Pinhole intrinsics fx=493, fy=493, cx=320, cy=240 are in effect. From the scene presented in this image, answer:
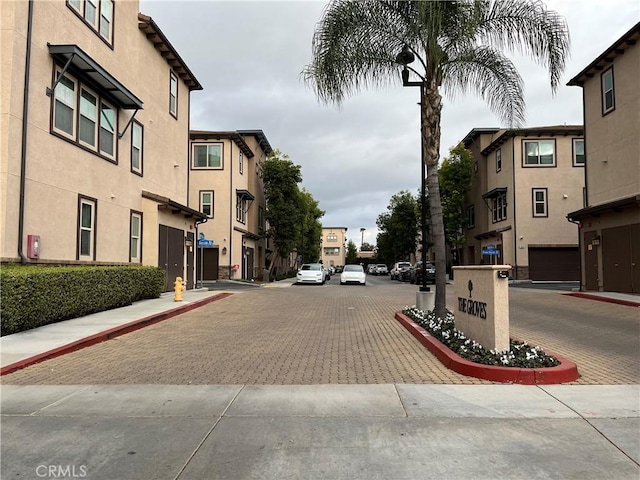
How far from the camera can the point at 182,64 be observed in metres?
21.3

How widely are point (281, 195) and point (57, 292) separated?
1169 inches

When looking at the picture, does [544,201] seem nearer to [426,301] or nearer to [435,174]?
[426,301]

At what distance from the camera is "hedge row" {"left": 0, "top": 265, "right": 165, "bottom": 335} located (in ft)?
29.5

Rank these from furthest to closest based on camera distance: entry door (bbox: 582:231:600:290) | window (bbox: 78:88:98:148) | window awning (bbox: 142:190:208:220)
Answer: entry door (bbox: 582:231:600:290) < window awning (bbox: 142:190:208:220) < window (bbox: 78:88:98:148)

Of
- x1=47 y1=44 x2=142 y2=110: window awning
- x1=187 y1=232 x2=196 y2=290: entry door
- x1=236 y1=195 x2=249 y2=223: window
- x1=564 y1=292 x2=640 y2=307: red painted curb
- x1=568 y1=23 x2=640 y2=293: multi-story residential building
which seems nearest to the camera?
x1=47 y1=44 x2=142 y2=110: window awning

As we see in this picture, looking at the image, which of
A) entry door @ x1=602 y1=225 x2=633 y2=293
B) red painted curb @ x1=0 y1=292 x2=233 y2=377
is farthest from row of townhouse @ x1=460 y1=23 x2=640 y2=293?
red painted curb @ x1=0 y1=292 x2=233 y2=377

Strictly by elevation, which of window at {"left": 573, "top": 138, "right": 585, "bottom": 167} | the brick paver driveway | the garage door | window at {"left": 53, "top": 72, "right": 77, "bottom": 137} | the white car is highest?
window at {"left": 573, "top": 138, "right": 585, "bottom": 167}

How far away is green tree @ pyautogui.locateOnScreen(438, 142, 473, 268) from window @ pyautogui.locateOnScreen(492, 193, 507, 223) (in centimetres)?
319

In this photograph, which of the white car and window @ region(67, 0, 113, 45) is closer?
window @ region(67, 0, 113, 45)

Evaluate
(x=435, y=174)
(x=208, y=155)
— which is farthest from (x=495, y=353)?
(x=208, y=155)

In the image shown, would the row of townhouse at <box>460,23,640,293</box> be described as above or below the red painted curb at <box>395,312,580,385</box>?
above

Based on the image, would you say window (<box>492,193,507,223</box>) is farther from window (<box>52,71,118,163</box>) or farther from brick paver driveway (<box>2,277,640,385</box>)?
window (<box>52,71,118,163</box>)

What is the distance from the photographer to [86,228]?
1403 centimetres

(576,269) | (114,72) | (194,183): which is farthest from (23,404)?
(576,269)
